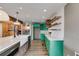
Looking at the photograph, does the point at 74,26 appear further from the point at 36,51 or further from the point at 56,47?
the point at 36,51

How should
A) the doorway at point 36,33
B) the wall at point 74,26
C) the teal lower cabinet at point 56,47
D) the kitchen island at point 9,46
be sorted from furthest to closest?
the doorway at point 36,33, the teal lower cabinet at point 56,47, the wall at point 74,26, the kitchen island at point 9,46

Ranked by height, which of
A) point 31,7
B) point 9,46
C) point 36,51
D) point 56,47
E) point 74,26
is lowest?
point 36,51

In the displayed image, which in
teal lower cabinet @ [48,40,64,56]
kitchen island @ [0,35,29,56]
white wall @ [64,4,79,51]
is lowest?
teal lower cabinet @ [48,40,64,56]

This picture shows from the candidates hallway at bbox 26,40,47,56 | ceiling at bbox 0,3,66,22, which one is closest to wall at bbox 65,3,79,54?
ceiling at bbox 0,3,66,22

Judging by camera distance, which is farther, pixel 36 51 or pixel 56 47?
pixel 36 51

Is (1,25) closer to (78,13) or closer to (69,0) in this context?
(78,13)

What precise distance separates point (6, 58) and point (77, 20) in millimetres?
1714

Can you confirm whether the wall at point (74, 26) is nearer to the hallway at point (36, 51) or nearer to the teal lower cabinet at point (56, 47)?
the teal lower cabinet at point (56, 47)

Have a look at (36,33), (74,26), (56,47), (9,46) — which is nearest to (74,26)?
(74,26)

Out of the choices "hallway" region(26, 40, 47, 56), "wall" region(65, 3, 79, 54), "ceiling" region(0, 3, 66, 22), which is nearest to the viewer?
"wall" region(65, 3, 79, 54)

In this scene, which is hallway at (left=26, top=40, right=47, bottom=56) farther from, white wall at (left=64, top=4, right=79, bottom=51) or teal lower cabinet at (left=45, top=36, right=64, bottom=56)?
white wall at (left=64, top=4, right=79, bottom=51)

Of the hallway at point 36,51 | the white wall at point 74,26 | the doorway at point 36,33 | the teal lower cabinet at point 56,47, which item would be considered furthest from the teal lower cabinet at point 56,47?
the doorway at point 36,33

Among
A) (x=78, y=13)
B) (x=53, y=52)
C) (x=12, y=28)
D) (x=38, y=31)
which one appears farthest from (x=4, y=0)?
(x=38, y=31)

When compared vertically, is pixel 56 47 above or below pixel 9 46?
below
